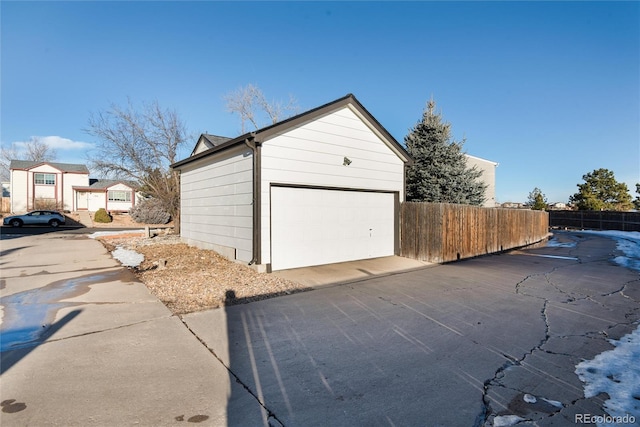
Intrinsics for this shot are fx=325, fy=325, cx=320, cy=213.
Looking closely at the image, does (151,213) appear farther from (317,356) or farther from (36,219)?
(317,356)

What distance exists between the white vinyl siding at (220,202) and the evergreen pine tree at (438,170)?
8355 millimetres

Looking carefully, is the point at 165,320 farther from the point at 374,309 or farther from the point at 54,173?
the point at 54,173

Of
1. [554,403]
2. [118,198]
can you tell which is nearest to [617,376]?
[554,403]

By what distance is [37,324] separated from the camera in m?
4.46

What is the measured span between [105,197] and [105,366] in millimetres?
41514

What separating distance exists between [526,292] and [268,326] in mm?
5205

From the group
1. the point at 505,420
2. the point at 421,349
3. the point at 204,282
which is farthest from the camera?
the point at 204,282

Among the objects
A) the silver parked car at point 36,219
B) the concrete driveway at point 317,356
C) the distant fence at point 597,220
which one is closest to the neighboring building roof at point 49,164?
the silver parked car at point 36,219

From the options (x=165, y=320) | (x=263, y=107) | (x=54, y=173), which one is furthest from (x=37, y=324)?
(x=54, y=173)

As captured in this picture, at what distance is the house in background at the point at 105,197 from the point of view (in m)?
37.1

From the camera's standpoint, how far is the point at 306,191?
878 cm

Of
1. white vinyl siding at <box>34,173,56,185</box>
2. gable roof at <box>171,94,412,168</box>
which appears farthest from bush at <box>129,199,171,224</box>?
gable roof at <box>171,94,412,168</box>

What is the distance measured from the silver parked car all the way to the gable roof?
21.9 metres

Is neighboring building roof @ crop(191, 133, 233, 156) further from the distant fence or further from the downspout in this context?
the distant fence
